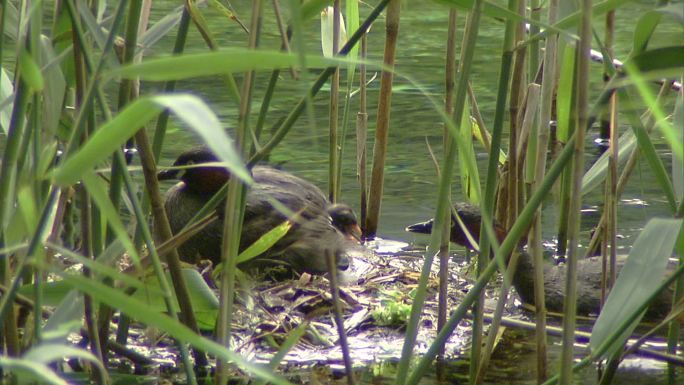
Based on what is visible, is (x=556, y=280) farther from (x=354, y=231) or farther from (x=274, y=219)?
(x=274, y=219)

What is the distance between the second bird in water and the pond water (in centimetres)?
43

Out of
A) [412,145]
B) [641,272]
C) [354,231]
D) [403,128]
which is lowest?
→ [641,272]

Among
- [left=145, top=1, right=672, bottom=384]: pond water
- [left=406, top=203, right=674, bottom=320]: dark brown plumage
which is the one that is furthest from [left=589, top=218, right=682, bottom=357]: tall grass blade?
[left=406, top=203, right=674, bottom=320]: dark brown plumage

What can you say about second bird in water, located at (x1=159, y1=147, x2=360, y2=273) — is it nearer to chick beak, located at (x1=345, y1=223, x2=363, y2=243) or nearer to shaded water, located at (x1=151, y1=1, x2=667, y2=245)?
chick beak, located at (x1=345, y1=223, x2=363, y2=243)

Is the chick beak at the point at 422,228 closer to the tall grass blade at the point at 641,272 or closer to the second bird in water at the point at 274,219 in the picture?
the second bird in water at the point at 274,219

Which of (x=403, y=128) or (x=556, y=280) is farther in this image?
(x=403, y=128)

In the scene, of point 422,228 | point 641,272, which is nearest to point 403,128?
point 422,228

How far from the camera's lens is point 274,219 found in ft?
14.5

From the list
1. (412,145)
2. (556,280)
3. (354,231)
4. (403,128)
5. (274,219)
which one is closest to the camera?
(556,280)

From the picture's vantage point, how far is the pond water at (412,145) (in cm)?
331

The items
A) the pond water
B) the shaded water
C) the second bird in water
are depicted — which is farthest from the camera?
the shaded water

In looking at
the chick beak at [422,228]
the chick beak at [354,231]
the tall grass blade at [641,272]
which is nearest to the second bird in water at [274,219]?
the chick beak at [354,231]

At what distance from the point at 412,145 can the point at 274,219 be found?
1.86m

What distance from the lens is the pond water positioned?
Answer: 10.9 ft
